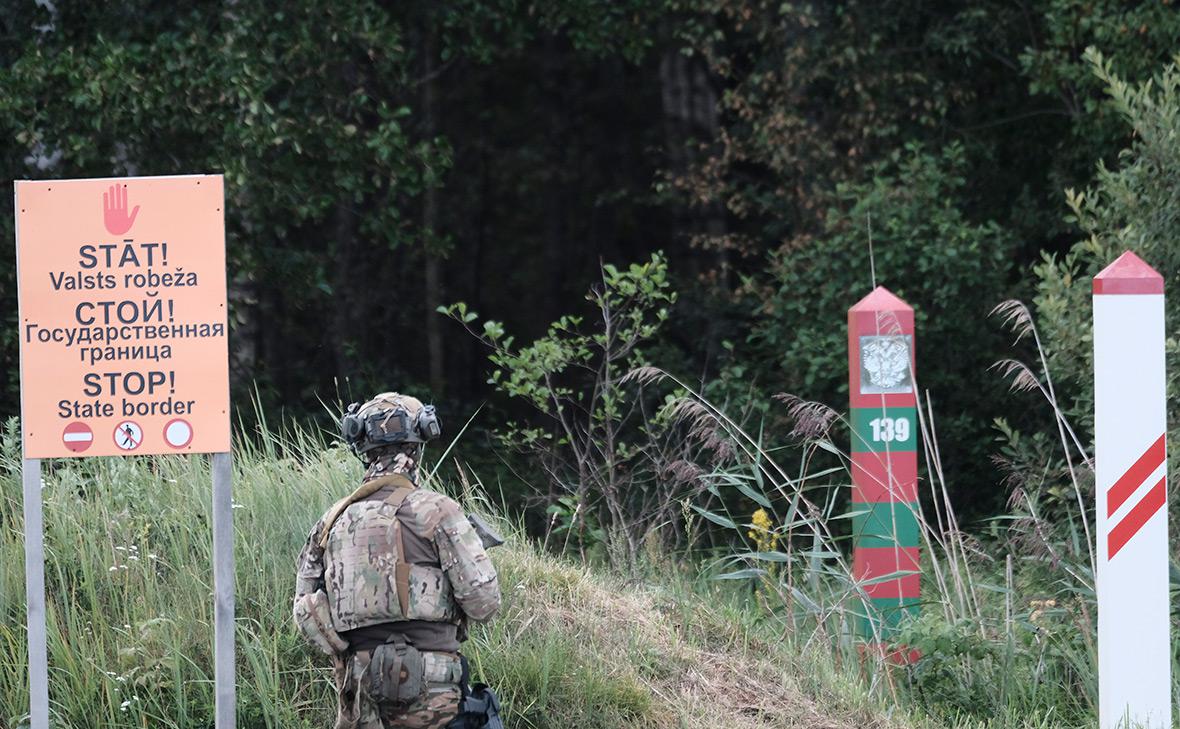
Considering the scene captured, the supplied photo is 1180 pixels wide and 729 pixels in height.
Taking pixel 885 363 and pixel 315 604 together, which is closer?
pixel 315 604

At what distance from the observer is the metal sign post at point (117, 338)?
4762 mm

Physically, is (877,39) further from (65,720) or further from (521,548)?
(65,720)

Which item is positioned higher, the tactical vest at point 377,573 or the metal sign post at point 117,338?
the metal sign post at point 117,338

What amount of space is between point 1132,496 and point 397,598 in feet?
8.64

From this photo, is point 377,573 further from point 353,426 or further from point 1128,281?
point 1128,281

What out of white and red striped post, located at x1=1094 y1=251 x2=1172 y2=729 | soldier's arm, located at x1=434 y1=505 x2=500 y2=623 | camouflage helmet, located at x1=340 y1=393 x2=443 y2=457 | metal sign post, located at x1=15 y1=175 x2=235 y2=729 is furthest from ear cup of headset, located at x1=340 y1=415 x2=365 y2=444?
white and red striped post, located at x1=1094 y1=251 x2=1172 y2=729

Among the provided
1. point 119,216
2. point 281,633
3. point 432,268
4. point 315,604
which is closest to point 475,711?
point 315,604

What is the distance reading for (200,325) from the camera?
190 inches

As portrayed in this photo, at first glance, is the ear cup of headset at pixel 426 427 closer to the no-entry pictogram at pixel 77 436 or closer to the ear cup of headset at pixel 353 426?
the ear cup of headset at pixel 353 426

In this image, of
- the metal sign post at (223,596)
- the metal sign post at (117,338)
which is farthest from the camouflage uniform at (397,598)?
the metal sign post at (117,338)

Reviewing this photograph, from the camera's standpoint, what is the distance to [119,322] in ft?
15.7

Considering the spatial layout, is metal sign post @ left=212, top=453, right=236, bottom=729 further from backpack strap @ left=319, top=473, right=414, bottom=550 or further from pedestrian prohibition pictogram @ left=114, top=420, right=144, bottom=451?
backpack strap @ left=319, top=473, right=414, bottom=550

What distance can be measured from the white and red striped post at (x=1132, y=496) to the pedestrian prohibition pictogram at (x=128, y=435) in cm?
328

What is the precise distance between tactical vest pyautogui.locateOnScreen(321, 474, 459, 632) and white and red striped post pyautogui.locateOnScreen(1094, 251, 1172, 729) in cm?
239
